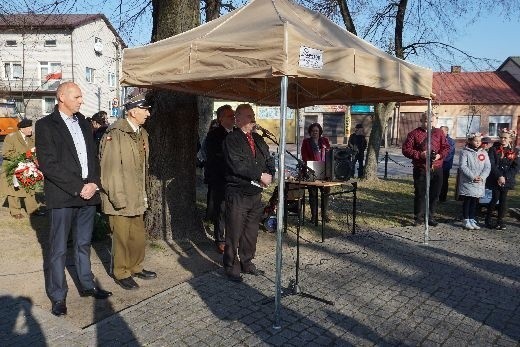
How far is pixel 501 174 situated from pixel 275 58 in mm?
5654

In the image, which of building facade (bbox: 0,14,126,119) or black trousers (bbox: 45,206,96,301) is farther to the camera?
building facade (bbox: 0,14,126,119)

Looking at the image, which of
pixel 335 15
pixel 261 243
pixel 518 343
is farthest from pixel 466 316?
pixel 335 15

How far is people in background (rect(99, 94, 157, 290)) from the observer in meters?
4.30

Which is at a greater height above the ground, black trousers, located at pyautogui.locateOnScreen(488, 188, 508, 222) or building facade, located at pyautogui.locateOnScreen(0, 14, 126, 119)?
building facade, located at pyautogui.locateOnScreen(0, 14, 126, 119)

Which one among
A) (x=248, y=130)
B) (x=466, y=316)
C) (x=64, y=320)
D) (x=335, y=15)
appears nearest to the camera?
(x=64, y=320)

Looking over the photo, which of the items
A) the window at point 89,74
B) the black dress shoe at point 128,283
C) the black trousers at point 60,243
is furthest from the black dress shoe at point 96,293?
the window at point 89,74

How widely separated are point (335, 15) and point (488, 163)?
849cm

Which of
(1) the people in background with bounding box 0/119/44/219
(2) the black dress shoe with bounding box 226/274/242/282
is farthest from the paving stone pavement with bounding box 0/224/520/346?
(1) the people in background with bounding box 0/119/44/219

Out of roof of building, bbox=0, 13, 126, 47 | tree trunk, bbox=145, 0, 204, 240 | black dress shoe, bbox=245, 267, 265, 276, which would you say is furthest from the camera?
roof of building, bbox=0, 13, 126, 47

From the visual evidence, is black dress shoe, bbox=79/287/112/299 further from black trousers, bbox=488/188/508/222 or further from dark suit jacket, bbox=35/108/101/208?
black trousers, bbox=488/188/508/222

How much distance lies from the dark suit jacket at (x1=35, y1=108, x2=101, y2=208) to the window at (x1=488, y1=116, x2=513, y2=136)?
37.6 metres

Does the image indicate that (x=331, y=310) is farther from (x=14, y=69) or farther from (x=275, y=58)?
(x=14, y=69)

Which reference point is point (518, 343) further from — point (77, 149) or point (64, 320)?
point (77, 149)

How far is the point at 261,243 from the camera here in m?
6.39
